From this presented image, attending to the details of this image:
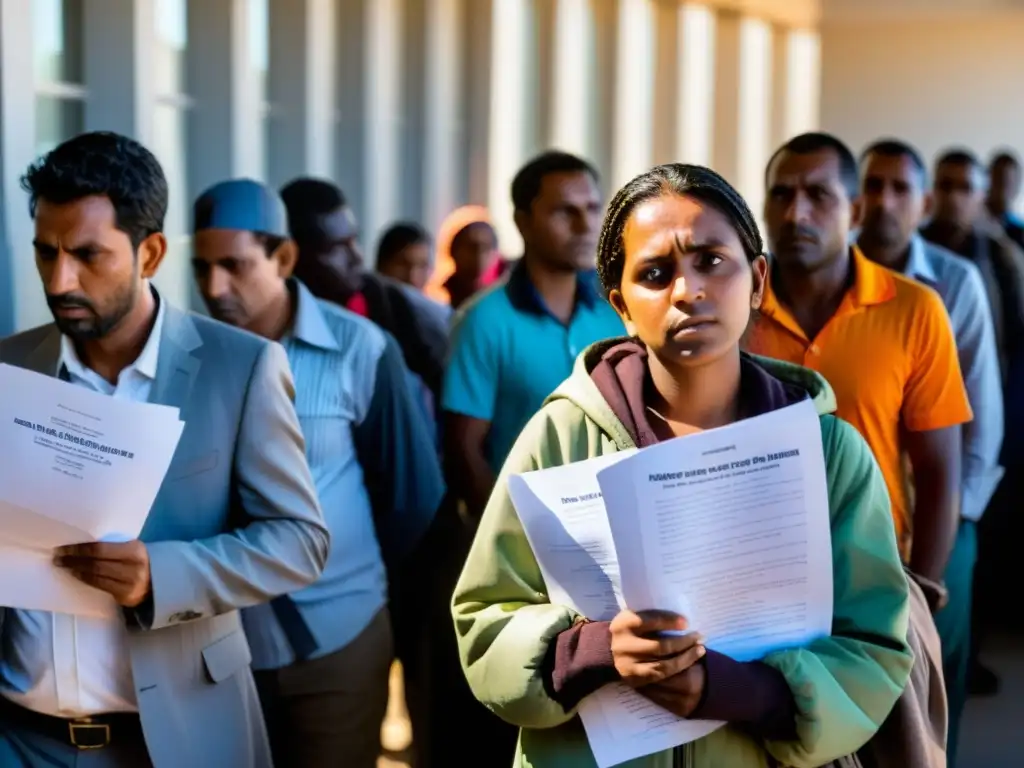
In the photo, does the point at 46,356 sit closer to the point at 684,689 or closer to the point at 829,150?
the point at 684,689

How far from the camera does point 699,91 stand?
59.9 feet

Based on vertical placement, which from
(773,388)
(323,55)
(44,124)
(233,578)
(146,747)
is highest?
(323,55)

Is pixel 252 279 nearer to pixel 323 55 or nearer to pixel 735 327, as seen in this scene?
Answer: pixel 735 327

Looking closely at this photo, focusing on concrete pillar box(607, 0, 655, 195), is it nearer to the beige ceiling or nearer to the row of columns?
the row of columns

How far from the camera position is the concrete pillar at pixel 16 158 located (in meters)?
4.05

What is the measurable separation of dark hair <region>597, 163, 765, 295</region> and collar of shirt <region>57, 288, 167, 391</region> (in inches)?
35.2

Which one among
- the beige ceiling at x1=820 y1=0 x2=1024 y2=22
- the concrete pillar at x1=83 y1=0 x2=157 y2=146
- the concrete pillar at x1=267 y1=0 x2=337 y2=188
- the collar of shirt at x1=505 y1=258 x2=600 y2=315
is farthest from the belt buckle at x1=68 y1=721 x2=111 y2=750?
the beige ceiling at x1=820 y1=0 x2=1024 y2=22

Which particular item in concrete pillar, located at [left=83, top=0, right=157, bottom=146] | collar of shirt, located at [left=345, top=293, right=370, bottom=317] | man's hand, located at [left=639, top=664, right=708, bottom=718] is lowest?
man's hand, located at [left=639, top=664, right=708, bottom=718]

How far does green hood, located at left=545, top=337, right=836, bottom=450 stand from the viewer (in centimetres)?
223

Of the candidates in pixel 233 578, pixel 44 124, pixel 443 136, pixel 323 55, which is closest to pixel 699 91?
pixel 443 136

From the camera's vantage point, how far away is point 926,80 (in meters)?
19.8

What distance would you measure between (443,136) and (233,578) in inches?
318

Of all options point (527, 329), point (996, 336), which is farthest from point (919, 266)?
point (527, 329)

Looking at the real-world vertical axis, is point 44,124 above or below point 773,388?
above
